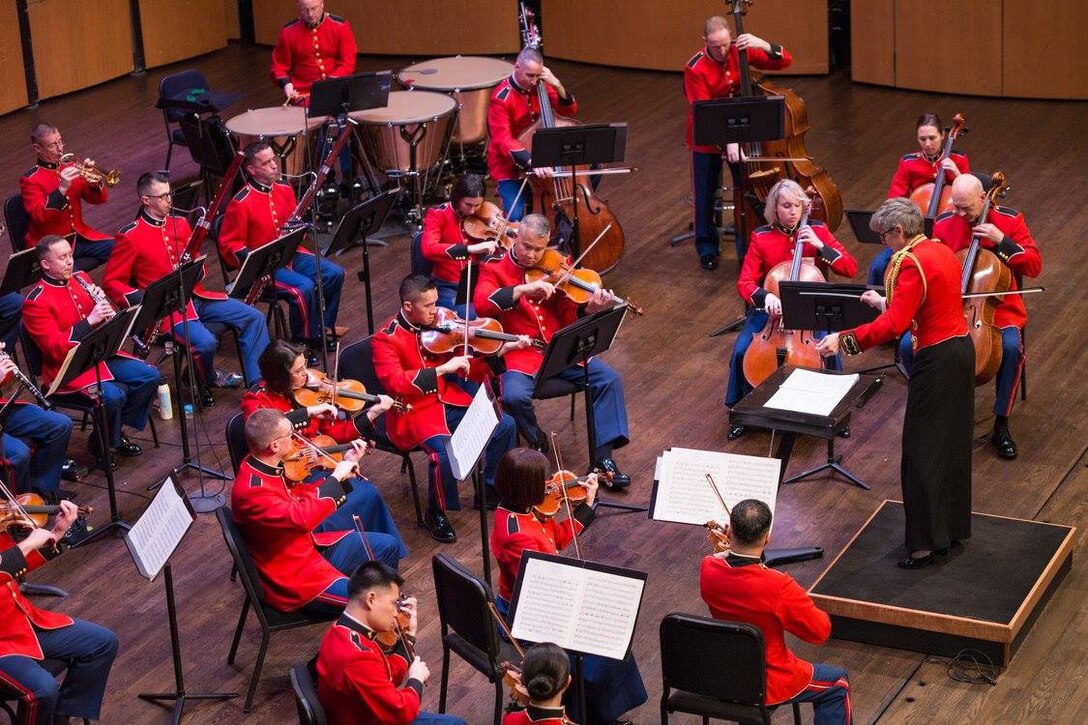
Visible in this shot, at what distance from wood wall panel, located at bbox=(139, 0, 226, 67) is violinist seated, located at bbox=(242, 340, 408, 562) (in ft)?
27.7

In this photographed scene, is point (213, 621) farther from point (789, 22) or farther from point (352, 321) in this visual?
point (789, 22)

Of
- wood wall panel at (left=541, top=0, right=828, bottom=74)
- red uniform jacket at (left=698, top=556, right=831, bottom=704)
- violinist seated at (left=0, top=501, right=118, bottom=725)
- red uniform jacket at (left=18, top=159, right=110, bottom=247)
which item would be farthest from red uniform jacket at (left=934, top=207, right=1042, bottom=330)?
wood wall panel at (left=541, top=0, right=828, bottom=74)

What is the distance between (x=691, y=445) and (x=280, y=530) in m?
2.61

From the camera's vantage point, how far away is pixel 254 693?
600cm

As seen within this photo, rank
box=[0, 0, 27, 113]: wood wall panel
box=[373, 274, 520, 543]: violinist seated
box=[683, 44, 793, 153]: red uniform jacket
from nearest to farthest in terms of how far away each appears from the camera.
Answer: box=[373, 274, 520, 543]: violinist seated < box=[683, 44, 793, 153]: red uniform jacket < box=[0, 0, 27, 113]: wood wall panel

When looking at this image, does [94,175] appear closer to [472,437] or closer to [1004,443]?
[472,437]

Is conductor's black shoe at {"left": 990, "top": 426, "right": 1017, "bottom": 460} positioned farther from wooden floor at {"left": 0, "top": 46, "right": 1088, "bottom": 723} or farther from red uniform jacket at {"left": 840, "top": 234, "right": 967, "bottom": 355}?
red uniform jacket at {"left": 840, "top": 234, "right": 967, "bottom": 355}

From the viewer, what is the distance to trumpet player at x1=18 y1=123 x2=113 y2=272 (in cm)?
915

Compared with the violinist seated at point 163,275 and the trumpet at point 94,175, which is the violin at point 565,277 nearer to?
the violinist seated at point 163,275

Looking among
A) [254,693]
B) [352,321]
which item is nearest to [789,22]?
[352,321]

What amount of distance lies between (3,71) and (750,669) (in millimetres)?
10240

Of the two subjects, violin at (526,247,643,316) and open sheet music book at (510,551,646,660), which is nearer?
open sheet music book at (510,551,646,660)

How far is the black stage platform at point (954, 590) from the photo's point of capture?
6047 mm

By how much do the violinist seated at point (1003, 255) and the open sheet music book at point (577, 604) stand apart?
3247 millimetres
